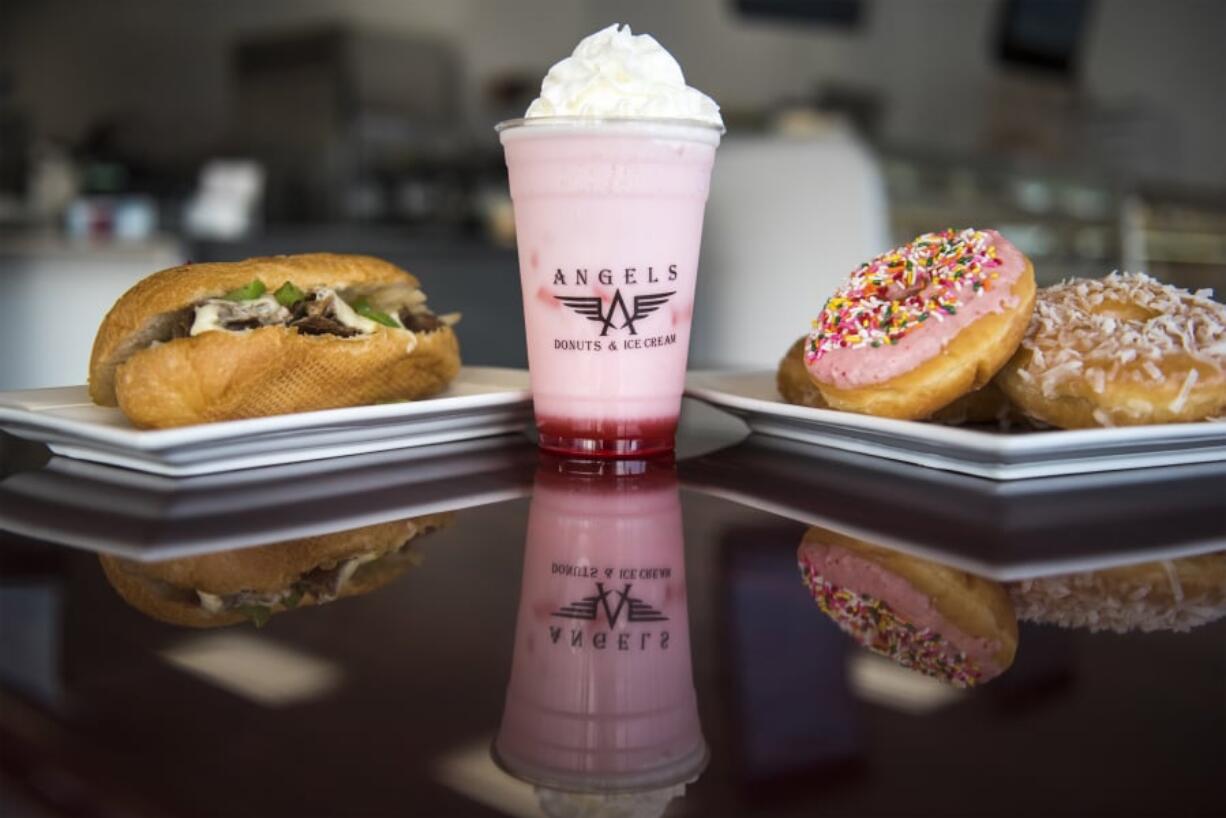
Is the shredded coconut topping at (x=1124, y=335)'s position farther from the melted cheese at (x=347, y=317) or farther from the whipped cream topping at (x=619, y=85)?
the melted cheese at (x=347, y=317)

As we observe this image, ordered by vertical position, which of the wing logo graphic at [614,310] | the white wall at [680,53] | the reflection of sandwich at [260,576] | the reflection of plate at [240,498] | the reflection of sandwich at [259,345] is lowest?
the reflection of plate at [240,498]

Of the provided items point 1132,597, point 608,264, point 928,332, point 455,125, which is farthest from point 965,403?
point 455,125

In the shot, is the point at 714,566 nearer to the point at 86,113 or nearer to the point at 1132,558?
the point at 1132,558

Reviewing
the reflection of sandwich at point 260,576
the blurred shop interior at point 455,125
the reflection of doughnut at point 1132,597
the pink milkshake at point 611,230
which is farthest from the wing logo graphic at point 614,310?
the blurred shop interior at point 455,125

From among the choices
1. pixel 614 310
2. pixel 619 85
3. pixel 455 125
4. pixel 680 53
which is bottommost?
pixel 614 310

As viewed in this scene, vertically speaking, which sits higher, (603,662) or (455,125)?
(455,125)

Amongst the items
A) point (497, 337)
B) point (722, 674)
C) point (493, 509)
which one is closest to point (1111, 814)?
point (722, 674)

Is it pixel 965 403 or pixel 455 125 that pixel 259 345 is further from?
pixel 455 125
